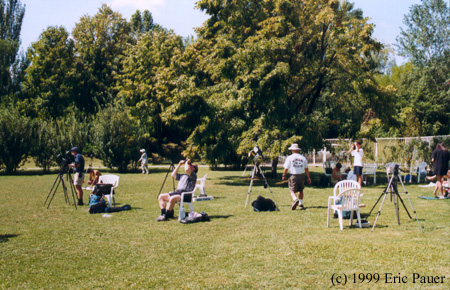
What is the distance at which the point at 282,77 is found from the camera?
21141 mm

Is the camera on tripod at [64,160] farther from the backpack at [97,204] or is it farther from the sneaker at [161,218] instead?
the sneaker at [161,218]

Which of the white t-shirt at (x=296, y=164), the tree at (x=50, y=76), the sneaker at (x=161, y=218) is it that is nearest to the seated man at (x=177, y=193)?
the sneaker at (x=161, y=218)

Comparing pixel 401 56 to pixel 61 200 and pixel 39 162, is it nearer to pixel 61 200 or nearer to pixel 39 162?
pixel 39 162

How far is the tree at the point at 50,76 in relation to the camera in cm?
4844

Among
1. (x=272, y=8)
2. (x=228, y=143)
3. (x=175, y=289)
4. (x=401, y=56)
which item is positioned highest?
(x=401, y=56)

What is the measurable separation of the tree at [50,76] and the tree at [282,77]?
2947 cm

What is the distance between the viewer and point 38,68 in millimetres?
48594

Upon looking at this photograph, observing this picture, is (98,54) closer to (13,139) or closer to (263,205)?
(13,139)

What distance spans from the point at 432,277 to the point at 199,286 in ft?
10.9

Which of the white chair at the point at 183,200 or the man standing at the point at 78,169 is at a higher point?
the man standing at the point at 78,169

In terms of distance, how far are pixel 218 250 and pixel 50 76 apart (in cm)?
4682

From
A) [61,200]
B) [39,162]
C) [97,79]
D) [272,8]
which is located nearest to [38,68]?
[97,79]

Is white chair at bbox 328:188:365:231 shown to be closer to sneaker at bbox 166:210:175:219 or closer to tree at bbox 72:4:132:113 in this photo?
sneaker at bbox 166:210:175:219

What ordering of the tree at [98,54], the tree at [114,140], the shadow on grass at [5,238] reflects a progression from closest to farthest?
the shadow on grass at [5,238] → the tree at [114,140] → the tree at [98,54]
